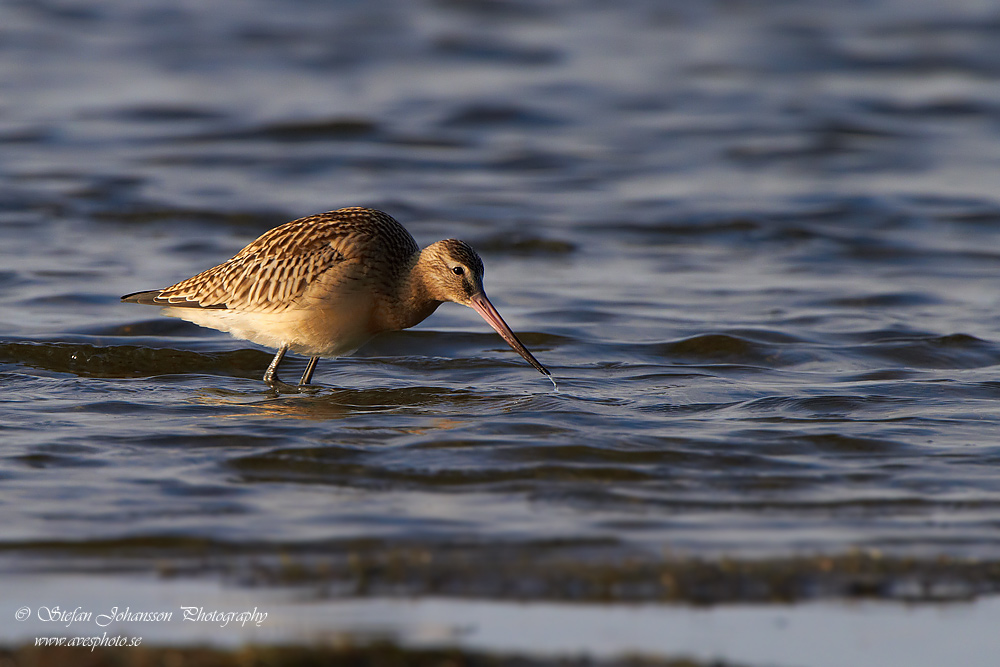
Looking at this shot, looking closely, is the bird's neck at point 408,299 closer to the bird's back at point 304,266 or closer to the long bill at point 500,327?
the bird's back at point 304,266

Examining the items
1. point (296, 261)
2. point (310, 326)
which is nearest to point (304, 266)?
point (296, 261)

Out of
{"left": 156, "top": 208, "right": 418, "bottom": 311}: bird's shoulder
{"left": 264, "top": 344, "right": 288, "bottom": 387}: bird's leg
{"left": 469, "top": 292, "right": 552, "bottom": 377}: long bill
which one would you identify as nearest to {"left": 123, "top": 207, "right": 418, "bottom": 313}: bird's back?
{"left": 156, "top": 208, "right": 418, "bottom": 311}: bird's shoulder

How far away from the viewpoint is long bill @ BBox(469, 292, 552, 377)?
8.16m

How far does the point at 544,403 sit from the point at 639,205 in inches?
264

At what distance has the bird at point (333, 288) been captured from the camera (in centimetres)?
800

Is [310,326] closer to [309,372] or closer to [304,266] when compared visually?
[304,266]

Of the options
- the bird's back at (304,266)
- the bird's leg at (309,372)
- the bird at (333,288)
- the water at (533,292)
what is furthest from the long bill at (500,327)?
the bird's leg at (309,372)

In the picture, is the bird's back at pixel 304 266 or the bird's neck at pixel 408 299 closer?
the bird's back at pixel 304 266

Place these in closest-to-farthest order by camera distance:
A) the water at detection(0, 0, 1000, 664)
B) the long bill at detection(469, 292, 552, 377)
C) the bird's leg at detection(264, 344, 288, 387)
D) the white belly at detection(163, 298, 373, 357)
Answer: the water at detection(0, 0, 1000, 664) → the white belly at detection(163, 298, 373, 357) → the long bill at detection(469, 292, 552, 377) → the bird's leg at detection(264, 344, 288, 387)

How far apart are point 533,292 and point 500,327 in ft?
9.20

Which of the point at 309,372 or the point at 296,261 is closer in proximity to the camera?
the point at 296,261

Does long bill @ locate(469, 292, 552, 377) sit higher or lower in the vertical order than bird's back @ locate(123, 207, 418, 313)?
lower

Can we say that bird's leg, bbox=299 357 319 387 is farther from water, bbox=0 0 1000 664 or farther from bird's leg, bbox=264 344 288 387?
water, bbox=0 0 1000 664

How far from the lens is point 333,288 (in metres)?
7.98
